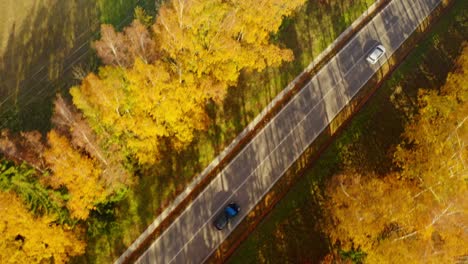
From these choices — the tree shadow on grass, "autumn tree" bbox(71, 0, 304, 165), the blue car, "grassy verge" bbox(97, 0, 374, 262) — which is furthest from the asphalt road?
the tree shadow on grass

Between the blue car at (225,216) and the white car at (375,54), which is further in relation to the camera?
the white car at (375,54)

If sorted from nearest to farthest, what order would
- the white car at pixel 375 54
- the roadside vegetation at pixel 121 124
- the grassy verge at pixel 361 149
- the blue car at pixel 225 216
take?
the roadside vegetation at pixel 121 124, the blue car at pixel 225 216, the grassy verge at pixel 361 149, the white car at pixel 375 54

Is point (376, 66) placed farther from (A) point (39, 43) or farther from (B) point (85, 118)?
(A) point (39, 43)

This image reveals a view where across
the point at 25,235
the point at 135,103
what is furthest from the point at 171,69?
the point at 25,235

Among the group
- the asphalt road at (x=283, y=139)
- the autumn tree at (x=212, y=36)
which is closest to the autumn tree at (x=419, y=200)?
the asphalt road at (x=283, y=139)

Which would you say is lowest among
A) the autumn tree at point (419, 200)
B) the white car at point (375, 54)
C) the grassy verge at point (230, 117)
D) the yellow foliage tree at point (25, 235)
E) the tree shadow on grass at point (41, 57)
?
the autumn tree at point (419, 200)

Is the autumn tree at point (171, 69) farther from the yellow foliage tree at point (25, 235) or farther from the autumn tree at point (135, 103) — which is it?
the yellow foliage tree at point (25, 235)

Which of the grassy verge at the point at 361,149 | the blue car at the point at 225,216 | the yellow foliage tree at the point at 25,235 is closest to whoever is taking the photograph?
the yellow foliage tree at the point at 25,235
